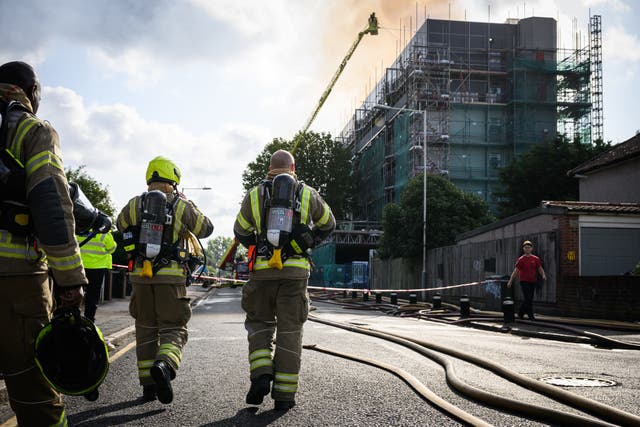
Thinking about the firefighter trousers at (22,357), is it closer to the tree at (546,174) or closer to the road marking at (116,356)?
the road marking at (116,356)

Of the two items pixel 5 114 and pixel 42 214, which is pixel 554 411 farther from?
pixel 5 114

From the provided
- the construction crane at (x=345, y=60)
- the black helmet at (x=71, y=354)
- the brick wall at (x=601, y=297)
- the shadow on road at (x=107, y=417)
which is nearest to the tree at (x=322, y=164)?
the construction crane at (x=345, y=60)

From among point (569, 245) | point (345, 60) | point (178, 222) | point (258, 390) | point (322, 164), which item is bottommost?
point (258, 390)

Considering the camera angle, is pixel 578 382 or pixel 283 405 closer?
pixel 283 405

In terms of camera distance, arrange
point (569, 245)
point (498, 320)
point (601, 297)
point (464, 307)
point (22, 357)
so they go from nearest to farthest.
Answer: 1. point (22, 357)
2. point (498, 320)
3. point (601, 297)
4. point (464, 307)
5. point (569, 245)

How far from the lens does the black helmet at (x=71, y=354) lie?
3311 millimetres

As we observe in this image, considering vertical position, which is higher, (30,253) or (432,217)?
(432,217)

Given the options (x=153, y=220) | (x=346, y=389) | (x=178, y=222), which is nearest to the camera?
(x=346, y=389)

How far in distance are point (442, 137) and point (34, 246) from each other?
55046mm

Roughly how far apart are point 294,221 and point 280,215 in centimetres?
17

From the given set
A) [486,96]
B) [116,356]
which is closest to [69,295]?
[116,356]

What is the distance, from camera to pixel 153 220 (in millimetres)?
5988

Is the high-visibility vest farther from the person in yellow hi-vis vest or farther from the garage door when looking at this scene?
the garage door

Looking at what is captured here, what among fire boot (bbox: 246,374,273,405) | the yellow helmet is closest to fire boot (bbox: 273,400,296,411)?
fire boot (bbox: 246,374,273,405)
